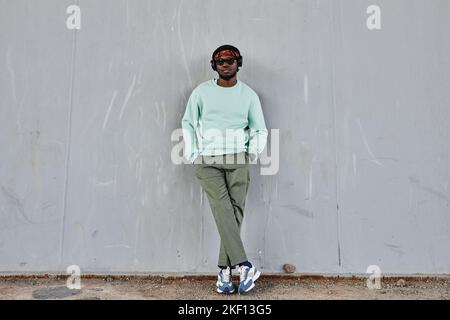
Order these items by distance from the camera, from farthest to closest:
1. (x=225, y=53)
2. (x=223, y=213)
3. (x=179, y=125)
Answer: (x=179, y=125)
(x=225, y=53)
(x=223, y=213)

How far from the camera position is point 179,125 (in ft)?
10.2

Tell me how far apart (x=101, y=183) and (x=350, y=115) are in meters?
1.95

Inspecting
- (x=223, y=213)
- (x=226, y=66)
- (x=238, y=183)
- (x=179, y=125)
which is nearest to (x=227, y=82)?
(x=226, y=66)

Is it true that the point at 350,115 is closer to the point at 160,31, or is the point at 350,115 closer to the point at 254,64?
the point at 254,64

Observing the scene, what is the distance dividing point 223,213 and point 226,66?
3.24 ft

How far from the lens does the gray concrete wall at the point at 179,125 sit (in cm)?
303

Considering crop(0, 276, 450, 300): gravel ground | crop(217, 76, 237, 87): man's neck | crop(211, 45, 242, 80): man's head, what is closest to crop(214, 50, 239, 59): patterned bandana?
crop(211, 45, 242, 80): man's head

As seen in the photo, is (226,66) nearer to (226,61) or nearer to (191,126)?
(226,61)

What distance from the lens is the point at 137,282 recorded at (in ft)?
9.57

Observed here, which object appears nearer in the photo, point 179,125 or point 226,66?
point 226,66

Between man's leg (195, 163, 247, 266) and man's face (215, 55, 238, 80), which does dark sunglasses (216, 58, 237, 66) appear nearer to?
man's face (215, 55, 238, 80)

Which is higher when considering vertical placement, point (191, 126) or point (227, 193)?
point (191, 126)
